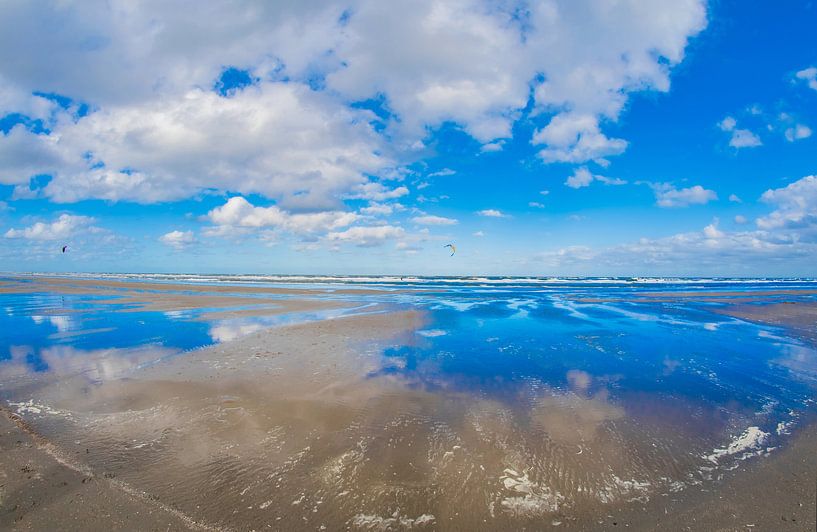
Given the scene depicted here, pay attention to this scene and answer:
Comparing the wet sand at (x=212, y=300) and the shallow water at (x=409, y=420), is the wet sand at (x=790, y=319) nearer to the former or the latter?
the shallow water at (x=409, y=420)

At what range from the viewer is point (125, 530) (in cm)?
375

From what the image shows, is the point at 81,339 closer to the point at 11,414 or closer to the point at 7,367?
the point at 7,367

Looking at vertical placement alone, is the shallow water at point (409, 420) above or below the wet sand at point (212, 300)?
below

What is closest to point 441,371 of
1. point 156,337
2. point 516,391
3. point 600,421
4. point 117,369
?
point 516,391

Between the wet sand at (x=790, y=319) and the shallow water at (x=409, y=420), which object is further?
the wet sand at (x=790, y=319)

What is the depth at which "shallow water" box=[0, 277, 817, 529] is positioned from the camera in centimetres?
433

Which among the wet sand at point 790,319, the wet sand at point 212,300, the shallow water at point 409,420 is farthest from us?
the wet sand at point 212,300

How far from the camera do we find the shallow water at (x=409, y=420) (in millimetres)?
4332

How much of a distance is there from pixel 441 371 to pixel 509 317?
1200cm

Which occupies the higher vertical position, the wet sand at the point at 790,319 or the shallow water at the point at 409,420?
the wet sand at the point at 790,319

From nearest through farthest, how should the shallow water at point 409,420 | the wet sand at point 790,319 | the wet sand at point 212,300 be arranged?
the shallow water at point 409,420 → the wet sand at point 790,319 → the wet sand at point 212,300

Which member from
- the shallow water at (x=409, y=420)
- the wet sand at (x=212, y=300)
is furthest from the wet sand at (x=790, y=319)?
the wet sand at (x=212, y=300)

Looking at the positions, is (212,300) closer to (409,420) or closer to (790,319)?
(409,420)

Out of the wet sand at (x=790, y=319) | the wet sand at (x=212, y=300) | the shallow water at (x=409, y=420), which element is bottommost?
the shallow water at (x=409, y=420)
